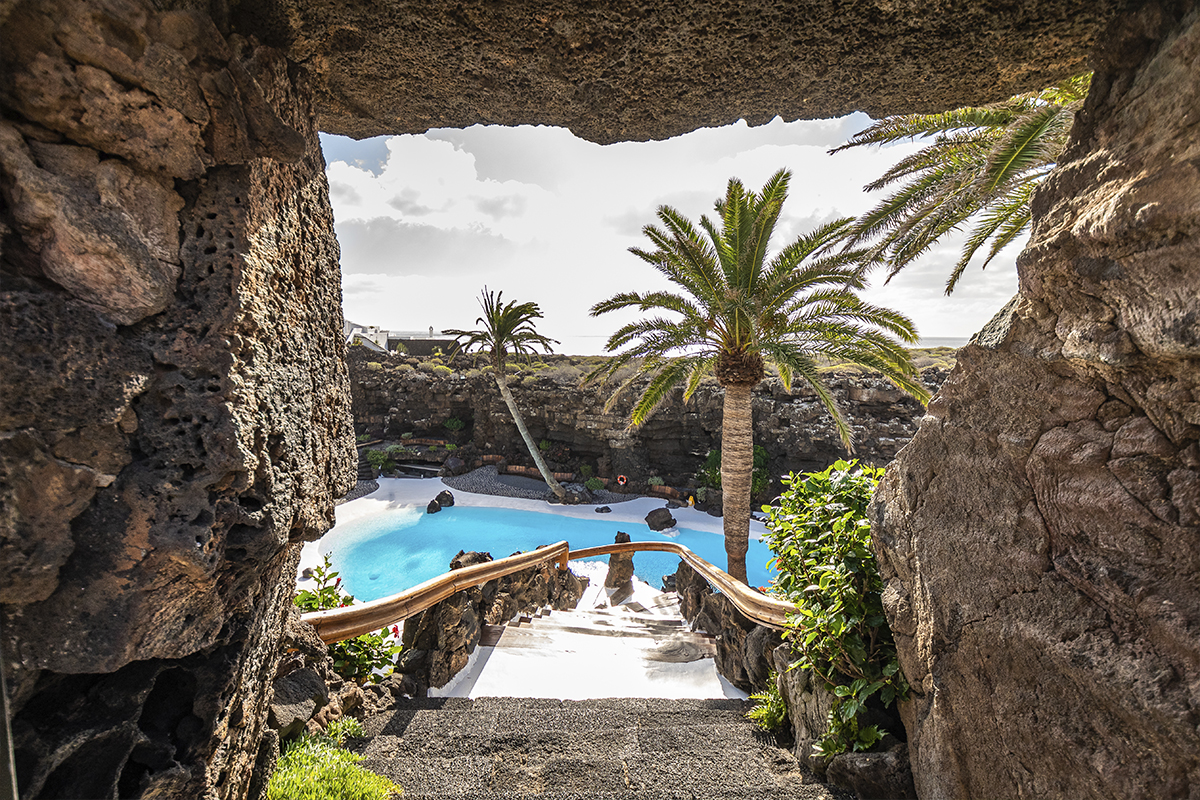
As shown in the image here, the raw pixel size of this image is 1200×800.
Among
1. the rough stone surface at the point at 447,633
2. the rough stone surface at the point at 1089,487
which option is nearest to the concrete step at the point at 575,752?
the rough stone surface at the point at 447,633

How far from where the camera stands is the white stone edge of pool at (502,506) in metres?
16.7

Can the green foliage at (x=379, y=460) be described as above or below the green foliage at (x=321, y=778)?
below

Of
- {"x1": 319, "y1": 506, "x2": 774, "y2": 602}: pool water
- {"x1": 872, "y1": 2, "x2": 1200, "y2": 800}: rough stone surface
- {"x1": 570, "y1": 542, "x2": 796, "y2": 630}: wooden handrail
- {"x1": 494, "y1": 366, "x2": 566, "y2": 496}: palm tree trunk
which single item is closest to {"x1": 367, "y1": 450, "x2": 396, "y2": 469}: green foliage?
{"x1": 319, "y1": 506, "x2": 774, "y2": 602}: pool water

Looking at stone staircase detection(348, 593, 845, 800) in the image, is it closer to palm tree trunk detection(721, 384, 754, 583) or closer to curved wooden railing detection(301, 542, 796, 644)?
curved wooden railing detection(301, 542, 796, 644)

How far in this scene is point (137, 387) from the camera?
4.93 feet

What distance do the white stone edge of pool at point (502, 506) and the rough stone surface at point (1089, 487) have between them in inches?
555

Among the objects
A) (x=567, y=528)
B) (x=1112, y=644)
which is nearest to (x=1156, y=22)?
(x=1112, y=644)

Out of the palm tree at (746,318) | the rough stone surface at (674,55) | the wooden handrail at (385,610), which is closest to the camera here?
the rough stone surface at (674,55)

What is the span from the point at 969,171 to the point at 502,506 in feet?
55.1

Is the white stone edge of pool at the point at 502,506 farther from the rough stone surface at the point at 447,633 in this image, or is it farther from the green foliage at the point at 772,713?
the green foliage at the point at 772,713

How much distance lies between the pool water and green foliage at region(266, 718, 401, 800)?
11146 mm

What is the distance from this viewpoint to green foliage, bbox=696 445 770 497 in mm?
16844

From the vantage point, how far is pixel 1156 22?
4.95 feet

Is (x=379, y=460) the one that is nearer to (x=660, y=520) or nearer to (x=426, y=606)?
(x=660, y=520)
